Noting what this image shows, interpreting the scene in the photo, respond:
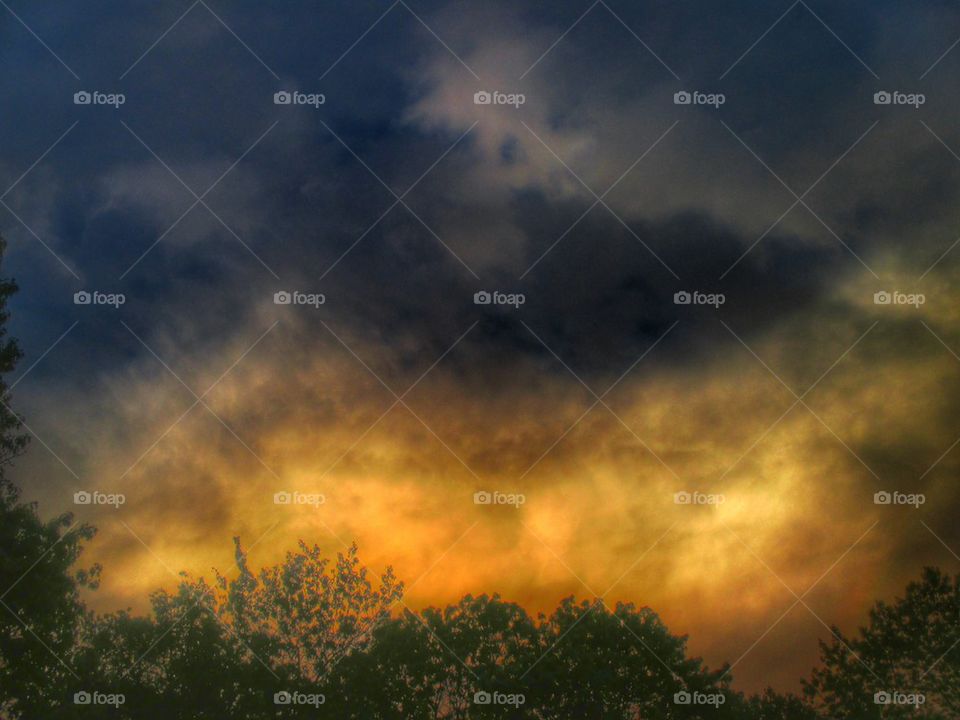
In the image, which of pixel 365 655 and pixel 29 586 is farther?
pixel 365 655

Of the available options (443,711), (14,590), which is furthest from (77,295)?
(443,711)

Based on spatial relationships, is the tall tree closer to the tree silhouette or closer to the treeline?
the treeline

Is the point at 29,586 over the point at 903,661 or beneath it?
→ over

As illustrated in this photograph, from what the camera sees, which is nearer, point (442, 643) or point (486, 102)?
point (486, 102)

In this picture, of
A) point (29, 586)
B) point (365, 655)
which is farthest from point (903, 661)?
point (29, 586)

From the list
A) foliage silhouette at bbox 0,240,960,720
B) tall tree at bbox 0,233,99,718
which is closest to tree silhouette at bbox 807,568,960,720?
foliage silhouette at bbox 0,240,960,720

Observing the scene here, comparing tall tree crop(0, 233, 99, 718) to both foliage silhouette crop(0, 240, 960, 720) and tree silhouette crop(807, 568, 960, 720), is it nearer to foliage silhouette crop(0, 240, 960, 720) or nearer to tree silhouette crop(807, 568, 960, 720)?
foliage silhouette crop(0, 240, 960, 720)

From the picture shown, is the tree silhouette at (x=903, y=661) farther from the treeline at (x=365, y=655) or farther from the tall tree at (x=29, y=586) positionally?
the tall tree at (x=29, y=586)

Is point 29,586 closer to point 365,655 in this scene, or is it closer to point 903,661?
point 365,655

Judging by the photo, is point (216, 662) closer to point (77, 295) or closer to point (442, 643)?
point (442, 643)

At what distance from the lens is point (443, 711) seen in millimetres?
21344

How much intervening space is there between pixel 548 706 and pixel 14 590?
14.6m

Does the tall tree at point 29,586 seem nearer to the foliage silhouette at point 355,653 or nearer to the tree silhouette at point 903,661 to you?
the foliage silhouette at point 355,653

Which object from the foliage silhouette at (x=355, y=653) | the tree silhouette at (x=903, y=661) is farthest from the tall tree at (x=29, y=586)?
the tree silhouette at (x=903, y=661)
